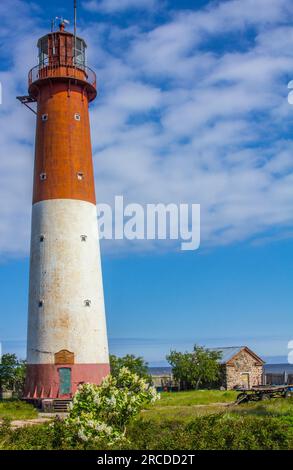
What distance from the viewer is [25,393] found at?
33.9 meters

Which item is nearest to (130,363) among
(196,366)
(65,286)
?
(196,366)

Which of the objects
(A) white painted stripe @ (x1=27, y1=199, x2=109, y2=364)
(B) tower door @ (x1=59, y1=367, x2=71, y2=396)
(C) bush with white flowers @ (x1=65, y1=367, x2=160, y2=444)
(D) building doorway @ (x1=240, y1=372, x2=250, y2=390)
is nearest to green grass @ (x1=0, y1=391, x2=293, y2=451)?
(C) bush with white flowers @ (x1=65, y1=367, x2=160, y2=444)

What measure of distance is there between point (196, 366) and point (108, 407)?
32.1 meters

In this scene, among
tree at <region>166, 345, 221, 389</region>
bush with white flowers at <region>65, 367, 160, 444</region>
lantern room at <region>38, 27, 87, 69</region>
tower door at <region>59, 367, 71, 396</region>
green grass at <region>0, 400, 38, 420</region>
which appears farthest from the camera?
tree at <region>166, 345, 221, 389</region>

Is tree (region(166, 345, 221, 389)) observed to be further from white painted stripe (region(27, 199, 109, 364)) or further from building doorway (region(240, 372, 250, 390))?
white painted stripe (region(27, 199, 109, 364))

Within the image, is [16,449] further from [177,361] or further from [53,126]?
[177,361]

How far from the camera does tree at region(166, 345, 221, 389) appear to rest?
160 feet

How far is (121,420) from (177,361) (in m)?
32.6

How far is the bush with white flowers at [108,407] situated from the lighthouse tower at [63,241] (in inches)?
577

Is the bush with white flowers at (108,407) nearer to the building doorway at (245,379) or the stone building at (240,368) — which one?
the stone building at (240,368)

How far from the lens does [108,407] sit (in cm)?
1789

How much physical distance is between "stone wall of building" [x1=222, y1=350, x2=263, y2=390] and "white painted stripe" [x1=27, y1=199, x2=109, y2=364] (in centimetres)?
1826
